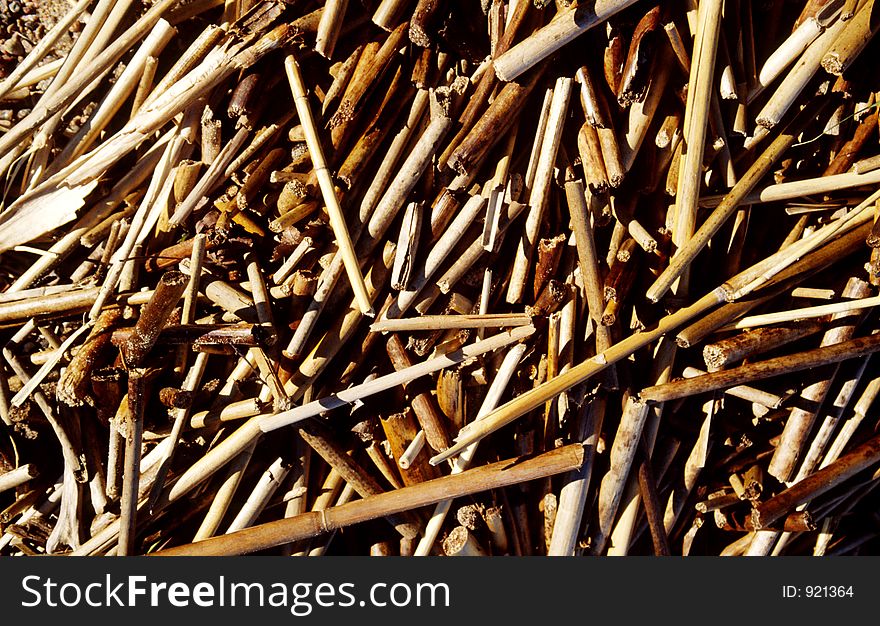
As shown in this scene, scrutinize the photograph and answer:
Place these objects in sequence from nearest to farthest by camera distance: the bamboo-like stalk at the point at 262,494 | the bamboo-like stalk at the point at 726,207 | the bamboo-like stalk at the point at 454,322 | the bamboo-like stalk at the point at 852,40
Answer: the bamboo-like stalk at the point at 852,40 → the bamboo-like stalk at the point at 726,207 → the bamboo-like stalk at the point at 454,322 → the bamboo-like stalk at the point at 262,494

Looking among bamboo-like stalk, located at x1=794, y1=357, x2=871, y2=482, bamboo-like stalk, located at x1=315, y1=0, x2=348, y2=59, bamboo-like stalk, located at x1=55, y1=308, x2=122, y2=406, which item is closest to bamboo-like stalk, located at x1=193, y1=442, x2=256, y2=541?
bamboo-like stalk, located at x1=55, y1=308, x2=122, y2=406

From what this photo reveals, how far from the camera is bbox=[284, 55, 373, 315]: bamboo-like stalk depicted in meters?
1.68

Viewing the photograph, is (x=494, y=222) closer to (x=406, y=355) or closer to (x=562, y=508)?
(x=406, y=355)

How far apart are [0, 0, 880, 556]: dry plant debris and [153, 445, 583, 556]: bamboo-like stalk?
1 cm

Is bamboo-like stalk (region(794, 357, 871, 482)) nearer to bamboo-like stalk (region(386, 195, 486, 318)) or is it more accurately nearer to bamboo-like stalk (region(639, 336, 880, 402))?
bamboo-like stalk (region(639, 336, 880, 402))

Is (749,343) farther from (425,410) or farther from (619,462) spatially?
(425,410)

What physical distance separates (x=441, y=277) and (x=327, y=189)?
0.35 meters

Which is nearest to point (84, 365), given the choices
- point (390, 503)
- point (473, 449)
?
point (390, 503)

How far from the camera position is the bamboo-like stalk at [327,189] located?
5.51 ft

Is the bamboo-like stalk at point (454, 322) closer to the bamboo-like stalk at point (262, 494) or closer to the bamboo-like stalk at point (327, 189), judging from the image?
the bamboo-like stalk at point (327, 189)

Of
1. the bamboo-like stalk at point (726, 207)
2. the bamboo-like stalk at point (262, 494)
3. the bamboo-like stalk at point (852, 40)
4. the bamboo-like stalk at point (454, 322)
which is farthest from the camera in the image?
the bamboo-like stalk at point (262, 494)

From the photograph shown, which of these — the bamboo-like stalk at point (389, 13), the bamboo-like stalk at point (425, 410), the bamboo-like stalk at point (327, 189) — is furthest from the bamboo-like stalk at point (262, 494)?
the bamboo-like stalk at point (389, 13)

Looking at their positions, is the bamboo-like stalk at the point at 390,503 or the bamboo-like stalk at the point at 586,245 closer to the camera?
the bamboo-like stalk at the point at 586,245
